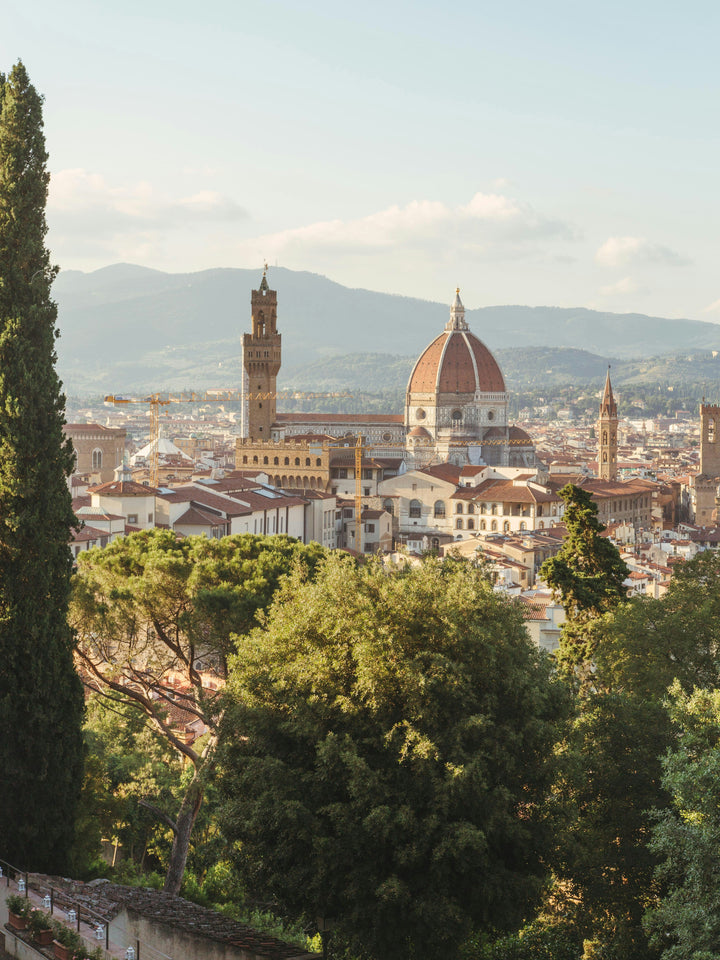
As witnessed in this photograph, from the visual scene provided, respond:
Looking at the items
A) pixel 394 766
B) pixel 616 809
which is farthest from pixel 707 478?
pixel 394 766

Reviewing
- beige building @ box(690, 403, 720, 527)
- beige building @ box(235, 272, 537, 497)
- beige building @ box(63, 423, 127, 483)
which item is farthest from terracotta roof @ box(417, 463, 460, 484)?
beige building @ box(63, 423, 127, 483)

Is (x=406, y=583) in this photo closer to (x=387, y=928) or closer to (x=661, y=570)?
(x=387, y=928)

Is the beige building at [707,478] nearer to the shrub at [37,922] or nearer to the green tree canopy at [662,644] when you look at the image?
the green tree canopy at [662,644]

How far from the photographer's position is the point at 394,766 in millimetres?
11820

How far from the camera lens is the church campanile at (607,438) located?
317 ft

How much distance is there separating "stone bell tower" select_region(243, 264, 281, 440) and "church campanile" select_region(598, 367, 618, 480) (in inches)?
1009

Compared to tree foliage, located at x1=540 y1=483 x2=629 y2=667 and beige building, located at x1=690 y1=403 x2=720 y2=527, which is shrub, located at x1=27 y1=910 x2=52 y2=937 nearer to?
tree foliage, located at x1=540 y1=483 x2=629 y2=667

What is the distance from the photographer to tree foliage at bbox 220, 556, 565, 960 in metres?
11.4

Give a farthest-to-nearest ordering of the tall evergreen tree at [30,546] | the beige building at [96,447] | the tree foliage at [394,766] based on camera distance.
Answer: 1. the beige building at [96,447]
2. the tall evergreen tree at [30,546]
3. the tree foliage at [394,766]

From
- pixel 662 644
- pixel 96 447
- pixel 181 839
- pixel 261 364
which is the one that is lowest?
pixel 181 839

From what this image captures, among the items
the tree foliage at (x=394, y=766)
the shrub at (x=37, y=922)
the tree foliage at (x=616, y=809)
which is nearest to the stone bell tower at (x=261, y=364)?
the tree foliage at (x=616, y=809)

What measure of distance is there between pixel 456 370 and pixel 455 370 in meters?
0.09

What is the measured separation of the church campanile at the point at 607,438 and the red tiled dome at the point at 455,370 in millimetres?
10468

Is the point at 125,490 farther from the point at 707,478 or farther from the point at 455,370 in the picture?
the point at 707,478
